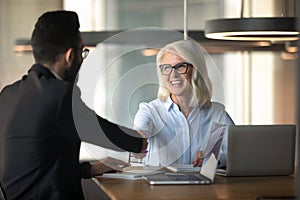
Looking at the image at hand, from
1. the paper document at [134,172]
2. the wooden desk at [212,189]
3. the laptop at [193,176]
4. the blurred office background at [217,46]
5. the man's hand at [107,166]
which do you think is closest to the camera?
the wooden desk at [212,189]

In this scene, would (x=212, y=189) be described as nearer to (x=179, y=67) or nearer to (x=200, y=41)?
(x=179, y=67)

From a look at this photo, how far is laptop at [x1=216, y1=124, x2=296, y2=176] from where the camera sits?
104 inches

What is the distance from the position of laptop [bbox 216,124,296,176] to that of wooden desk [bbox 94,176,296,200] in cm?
5

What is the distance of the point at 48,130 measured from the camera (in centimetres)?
265

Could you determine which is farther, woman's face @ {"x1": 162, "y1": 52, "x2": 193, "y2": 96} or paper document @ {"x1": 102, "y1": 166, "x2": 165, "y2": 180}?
woman's face @ {"x1": 162, "y1": 52, "x2": 193, "y2": 96}

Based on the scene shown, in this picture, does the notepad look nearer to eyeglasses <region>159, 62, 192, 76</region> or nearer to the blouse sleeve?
the blouse sleeve

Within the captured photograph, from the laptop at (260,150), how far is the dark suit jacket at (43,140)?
40 cm

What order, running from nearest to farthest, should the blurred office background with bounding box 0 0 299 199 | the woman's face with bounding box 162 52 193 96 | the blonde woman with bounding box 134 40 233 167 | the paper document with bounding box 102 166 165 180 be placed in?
the paper document with bounding box 102 166 165 180 → the blonde woman with bounding box 134 40 233 167 → the woman's face with bounding box 162 52 193 96 → the blurred office background with bounding box 0 0 299 199

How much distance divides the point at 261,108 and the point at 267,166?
3111 millimetres

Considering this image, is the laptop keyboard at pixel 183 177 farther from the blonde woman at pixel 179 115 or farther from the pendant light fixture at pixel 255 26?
the pendant light fixture at pixel 255 26

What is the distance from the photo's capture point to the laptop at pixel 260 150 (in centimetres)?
264

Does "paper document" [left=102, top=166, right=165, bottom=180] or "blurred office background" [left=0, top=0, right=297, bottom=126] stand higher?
"blurred office background" [left=0, top=0, right=297, bottom=126]

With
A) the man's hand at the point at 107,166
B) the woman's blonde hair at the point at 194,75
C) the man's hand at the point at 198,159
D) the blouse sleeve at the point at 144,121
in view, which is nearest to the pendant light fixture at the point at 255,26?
the woman's blonde hair at the point at 194,75

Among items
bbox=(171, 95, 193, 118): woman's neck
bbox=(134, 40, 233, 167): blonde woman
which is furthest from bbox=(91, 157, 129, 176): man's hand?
bbox=(171, 95, 193, 118): woman's neck
